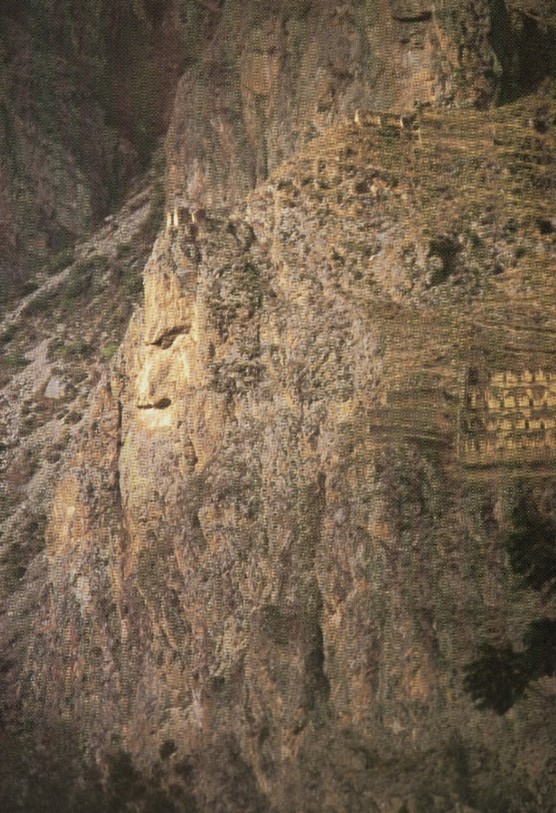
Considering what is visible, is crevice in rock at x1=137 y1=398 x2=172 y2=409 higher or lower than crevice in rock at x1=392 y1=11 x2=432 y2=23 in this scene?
lower

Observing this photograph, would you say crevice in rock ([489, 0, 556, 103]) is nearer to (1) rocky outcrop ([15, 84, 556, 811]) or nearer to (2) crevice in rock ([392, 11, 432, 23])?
(1) rocky outcrop ([15, 84, 556, 811])

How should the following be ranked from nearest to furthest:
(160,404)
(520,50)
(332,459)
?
1. (332,459)
2. (520,50)
3. (160,404)

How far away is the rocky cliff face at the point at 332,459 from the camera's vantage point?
4959 centimetres

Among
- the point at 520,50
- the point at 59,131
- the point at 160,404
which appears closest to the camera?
the point at 520,50

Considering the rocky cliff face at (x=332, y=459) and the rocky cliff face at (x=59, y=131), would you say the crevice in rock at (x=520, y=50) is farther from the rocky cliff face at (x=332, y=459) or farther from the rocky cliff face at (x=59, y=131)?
the rocky cliff face at (x=59, y=131)

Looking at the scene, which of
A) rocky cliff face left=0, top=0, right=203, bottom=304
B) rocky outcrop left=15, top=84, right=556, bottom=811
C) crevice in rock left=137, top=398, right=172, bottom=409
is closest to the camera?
rocky outcrop left=15, top=84, right=556, bottom=811

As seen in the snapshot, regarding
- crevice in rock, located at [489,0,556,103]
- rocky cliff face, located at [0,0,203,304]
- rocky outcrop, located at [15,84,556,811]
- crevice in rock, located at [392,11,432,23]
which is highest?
rocky cliff face, located at [0,0,203,304]

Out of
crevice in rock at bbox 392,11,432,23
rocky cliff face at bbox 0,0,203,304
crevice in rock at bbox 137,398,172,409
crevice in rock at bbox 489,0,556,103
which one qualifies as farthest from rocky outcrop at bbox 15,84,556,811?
rocky cliff face at bbox 0,0,203,304

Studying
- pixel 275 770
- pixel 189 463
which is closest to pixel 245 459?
pixel 189 463

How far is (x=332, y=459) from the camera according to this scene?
50.8 metres

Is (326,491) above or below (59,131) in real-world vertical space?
below

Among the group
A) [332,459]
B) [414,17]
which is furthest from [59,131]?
[332,459]

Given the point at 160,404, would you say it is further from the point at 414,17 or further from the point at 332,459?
the point at 414,17

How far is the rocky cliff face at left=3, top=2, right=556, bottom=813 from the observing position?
49594mm
